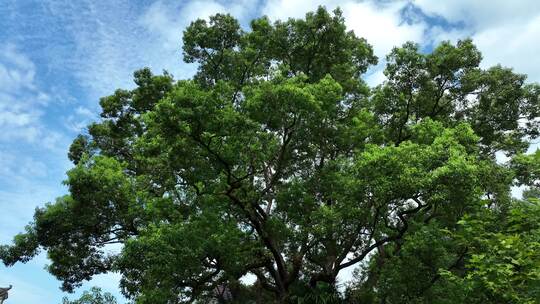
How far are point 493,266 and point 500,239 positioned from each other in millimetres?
478

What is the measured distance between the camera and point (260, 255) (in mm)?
18219

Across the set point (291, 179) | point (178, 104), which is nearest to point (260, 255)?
point (291, 179)

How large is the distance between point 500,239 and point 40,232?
658 inches

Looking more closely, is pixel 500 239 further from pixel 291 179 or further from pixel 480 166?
pixel 291 179

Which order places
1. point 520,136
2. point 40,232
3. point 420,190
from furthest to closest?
point 520,136 < point 40,232 < point 420,190

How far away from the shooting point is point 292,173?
19.0 metres

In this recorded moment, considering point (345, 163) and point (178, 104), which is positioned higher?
point (178, 104)

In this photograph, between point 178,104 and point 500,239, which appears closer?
point 500,239

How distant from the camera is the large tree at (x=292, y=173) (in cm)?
1423

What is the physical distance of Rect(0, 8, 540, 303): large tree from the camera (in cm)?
1423

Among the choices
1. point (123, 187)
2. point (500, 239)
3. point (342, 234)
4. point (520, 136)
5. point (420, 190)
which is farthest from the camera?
point (520, 136)

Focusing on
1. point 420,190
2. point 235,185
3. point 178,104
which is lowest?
point 420,190

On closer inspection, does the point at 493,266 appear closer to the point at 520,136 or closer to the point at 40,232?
the point at 520,136

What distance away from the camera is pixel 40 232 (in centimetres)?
1889
